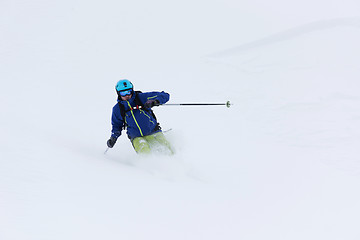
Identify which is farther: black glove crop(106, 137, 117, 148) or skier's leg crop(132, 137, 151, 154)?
black glove crop(106, 137, 117, 148)

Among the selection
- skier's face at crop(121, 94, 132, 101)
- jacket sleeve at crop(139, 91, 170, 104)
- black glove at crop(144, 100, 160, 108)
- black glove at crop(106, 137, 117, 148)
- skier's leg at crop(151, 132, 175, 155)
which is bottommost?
skier's leg at crop(151, 132, 175, 155)

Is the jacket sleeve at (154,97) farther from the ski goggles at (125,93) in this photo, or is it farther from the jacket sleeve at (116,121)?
the jacket sleeve at (116,121)

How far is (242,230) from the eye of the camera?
4000 mm

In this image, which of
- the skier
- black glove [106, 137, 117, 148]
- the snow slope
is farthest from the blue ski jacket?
the snow slope

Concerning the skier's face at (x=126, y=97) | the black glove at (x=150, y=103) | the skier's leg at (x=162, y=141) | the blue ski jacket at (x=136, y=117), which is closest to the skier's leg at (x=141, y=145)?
the blue ski jacket at (x=136, y=117)

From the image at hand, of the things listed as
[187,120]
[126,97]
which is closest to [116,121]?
[126,97]

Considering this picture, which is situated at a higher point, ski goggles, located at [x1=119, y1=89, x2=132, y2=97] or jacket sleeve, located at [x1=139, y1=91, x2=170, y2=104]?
ski goggles, located at [x1=119, y1=89, x2=132, y2=97]

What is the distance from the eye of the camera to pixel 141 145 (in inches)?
249

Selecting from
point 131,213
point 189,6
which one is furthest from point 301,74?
point 131,213

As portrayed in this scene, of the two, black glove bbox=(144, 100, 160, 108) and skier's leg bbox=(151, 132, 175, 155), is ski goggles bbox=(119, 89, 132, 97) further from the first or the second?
skier's leg bbox=(151, 132, 175, 155)

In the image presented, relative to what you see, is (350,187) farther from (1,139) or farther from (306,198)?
(1,139)

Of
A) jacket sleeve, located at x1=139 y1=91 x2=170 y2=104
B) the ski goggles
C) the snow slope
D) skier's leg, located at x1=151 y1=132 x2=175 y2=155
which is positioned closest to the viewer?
the snow slope

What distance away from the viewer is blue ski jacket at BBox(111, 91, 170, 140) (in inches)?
255

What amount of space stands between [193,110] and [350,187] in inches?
192
